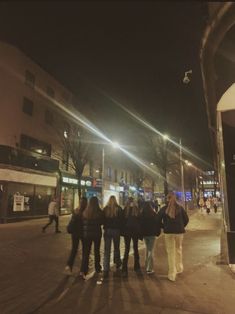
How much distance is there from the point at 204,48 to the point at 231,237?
14.3 ft

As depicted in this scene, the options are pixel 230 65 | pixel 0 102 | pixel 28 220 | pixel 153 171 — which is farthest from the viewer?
pixel 153 171

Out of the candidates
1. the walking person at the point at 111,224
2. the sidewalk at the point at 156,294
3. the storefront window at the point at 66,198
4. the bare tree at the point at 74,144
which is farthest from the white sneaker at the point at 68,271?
the storefront window at the point at 66,198

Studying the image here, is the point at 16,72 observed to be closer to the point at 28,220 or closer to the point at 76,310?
the point at 28,220

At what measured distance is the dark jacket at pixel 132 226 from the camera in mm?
7812

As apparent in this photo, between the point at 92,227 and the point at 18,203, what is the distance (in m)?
16.6

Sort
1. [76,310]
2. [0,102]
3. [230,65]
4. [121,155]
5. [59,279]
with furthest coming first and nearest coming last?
[121,155] → [0,102] → [230,65] → [59,279] → [76,310]

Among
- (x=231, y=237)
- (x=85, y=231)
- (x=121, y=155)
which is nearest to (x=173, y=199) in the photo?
(x=231, y=237)

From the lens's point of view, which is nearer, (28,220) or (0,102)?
(0,102)

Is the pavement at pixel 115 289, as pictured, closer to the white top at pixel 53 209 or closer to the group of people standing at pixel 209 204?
A: the white top at pixel 53 209

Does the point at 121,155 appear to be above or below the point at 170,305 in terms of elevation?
above

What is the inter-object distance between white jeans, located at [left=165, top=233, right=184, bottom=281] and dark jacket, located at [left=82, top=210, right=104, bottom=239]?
1.62 meters

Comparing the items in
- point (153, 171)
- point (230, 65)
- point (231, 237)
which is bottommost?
point (231, 237)

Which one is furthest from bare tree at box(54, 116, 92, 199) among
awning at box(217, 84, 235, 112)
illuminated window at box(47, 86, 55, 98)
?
awning at box(217, 84, 235, 112)

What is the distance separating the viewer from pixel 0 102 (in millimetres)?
22062
